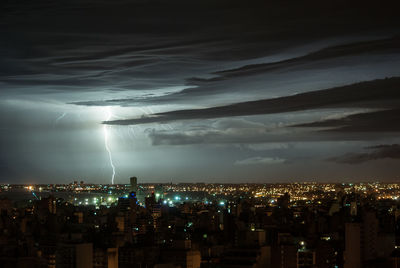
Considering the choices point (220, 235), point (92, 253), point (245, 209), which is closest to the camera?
point (92, 253)

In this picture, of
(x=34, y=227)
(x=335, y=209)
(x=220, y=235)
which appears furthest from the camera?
(x=335, y=209)

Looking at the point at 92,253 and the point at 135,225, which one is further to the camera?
the point at 135,225

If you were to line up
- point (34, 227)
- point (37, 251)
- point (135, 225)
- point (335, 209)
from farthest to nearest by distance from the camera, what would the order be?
point (335, 209) → point (135, 225) → point (34, 227) → point (37, 251)

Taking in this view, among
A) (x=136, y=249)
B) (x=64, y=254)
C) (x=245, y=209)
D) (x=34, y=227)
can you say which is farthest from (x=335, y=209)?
(x=64, y=254)

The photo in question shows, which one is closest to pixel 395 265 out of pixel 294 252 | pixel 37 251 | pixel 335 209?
pixel 294 252

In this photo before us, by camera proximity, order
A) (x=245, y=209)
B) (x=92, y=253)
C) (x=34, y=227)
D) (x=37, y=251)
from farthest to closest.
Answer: (x=245, y=209), (x=34, y=227), (x=37, y=251), (x=92, y=253)

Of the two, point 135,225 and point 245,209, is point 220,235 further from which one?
point 245,209

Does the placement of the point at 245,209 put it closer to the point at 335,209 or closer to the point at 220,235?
the point at 335,209

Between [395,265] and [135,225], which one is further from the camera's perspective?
[135,225]
